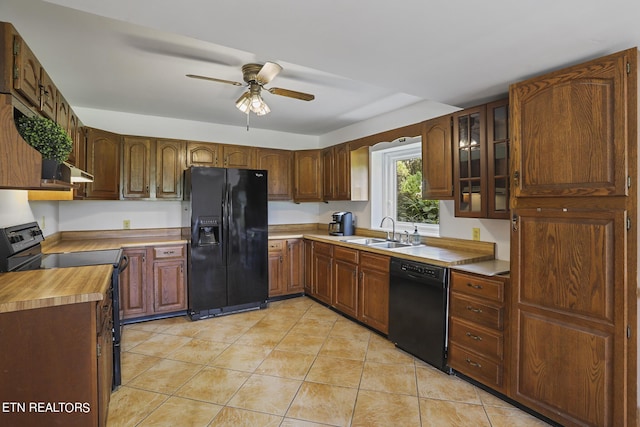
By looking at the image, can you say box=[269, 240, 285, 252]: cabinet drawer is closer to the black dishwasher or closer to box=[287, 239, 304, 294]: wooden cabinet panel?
box=[287, 239, 304, 294]: wooden cabinet panel

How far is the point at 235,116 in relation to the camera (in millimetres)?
4070

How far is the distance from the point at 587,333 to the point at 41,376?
8.84 feet

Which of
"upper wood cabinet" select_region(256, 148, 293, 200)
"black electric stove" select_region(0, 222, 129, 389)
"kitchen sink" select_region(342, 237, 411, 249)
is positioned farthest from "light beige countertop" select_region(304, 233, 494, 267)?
"black electric stove" select_region(0, 222, 129, 389)

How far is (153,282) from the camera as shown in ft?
11.8

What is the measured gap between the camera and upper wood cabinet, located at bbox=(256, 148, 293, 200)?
4496mm

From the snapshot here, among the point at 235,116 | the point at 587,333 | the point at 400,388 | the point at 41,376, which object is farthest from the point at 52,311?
the point at 235,116

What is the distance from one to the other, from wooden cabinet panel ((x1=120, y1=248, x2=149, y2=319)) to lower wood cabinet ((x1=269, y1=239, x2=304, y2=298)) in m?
1.43

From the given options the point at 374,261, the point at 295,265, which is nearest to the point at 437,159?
the point at 374,261

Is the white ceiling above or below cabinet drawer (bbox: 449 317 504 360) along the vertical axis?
above

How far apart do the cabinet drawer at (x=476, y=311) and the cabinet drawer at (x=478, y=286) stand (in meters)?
0.05

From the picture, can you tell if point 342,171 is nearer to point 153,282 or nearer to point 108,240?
point 153,282

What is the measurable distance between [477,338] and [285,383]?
1393 millimetres

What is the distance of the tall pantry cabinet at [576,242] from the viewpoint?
165cm

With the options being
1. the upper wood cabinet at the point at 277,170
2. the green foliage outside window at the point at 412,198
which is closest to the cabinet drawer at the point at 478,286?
the green foliage outside window at the point at 412,198
